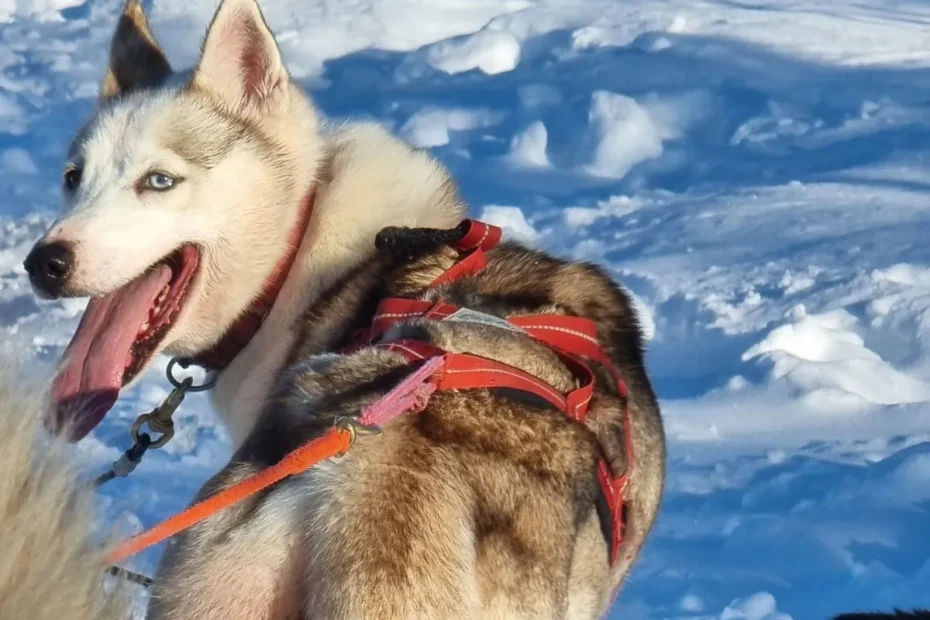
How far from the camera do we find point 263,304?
212 cm

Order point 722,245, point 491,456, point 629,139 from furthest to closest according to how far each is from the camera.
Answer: point 629,139, point 722,245, point 491,456

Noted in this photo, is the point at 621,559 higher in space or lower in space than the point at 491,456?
lower

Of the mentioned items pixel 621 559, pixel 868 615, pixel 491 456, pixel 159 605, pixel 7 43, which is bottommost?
pixel 7 43

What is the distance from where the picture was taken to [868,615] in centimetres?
224

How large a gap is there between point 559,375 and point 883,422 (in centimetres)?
355

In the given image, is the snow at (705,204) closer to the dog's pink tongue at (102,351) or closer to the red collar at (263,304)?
the dog's pink tongue at (102,351)

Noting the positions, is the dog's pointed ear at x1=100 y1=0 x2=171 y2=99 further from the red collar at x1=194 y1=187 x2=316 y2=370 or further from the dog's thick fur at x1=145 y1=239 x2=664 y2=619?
the dog's thick fur at x1=145 y1=239 x2=664 y2=619

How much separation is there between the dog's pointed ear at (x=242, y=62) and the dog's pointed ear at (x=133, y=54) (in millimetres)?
232

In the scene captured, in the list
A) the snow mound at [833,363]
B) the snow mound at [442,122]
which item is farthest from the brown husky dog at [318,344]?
the snow mound at [442,122]

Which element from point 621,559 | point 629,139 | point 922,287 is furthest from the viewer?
point 629,139

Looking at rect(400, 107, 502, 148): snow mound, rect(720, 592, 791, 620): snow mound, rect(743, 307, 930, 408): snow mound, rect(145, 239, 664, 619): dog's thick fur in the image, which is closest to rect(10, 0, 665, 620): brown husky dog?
rect(145, 239, 664, 619): dog's thick fur

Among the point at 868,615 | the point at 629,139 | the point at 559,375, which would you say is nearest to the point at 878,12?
the point at 629,139

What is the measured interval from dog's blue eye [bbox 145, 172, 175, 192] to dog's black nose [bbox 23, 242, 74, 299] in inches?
7.7

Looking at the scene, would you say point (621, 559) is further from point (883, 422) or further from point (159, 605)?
point (883, 422)
